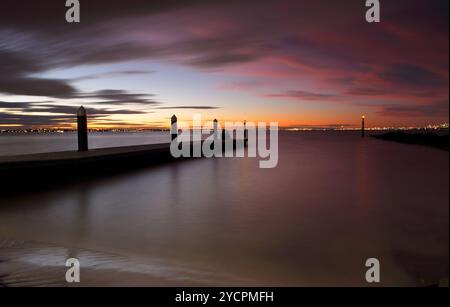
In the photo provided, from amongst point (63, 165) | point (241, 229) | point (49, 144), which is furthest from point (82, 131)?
point (49, 144)

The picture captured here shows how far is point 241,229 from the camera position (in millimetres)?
9188

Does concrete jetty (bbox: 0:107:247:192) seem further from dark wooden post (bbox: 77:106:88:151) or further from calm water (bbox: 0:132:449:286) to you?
calm water (bbox: 0:132:449:286)

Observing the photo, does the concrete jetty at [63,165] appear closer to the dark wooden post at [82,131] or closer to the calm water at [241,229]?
the dark wooden post at [82,131]

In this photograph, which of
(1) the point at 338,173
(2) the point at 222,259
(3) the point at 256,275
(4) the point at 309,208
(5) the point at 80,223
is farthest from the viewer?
(1) the point at 338,173

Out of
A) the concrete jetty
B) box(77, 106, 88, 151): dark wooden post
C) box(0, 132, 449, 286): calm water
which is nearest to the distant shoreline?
box(0, 132, 449, 286): calm water

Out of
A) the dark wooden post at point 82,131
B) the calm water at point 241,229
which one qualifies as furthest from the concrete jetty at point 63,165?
the calm water at point 241,229

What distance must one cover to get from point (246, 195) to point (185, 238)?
21.9ft

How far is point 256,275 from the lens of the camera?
5777 mm

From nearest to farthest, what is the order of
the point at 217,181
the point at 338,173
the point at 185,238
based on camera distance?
the point at 185,238 → the point at 217,181 → the point at 338,173

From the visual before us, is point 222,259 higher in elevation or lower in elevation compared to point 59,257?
lower

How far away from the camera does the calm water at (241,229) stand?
5.82m

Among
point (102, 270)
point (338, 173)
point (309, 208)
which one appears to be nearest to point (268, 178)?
point (338, 173)

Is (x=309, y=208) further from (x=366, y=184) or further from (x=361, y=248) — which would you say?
(x=366, y=184)

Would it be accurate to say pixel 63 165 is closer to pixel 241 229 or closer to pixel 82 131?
pixel 82 131
